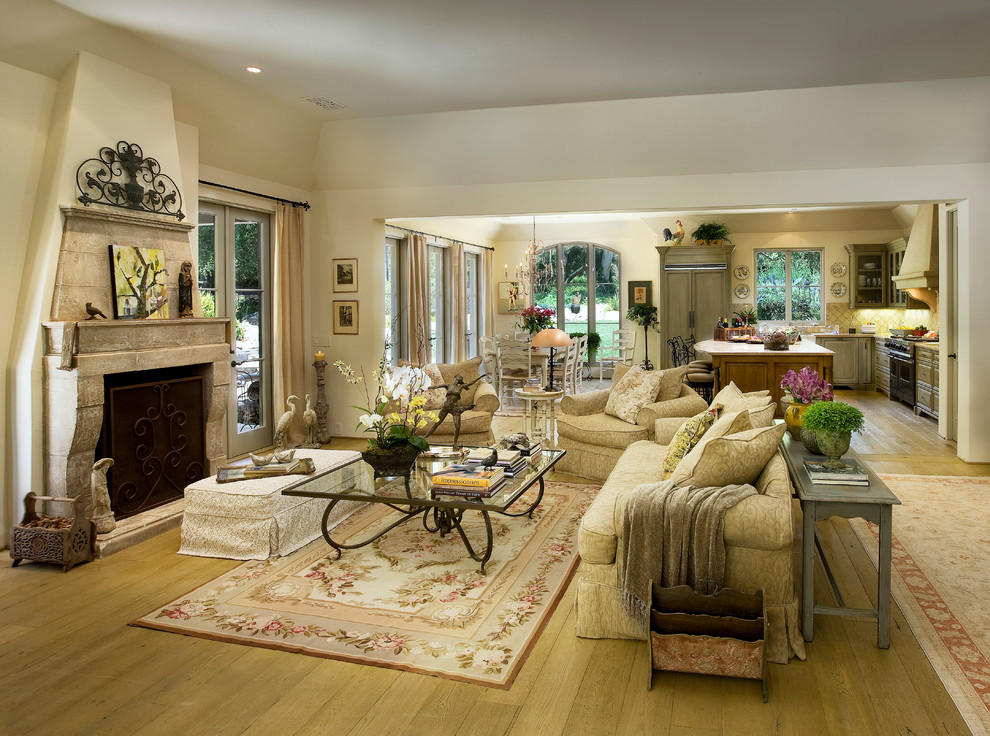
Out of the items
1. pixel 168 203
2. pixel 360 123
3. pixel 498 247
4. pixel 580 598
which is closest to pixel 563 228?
pixel 498 247

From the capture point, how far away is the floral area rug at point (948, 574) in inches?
115

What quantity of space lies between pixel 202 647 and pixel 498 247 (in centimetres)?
1126

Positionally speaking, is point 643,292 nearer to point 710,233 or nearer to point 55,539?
point 710,233

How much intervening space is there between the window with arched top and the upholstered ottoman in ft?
31.4

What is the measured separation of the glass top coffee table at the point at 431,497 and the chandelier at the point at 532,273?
317 inches

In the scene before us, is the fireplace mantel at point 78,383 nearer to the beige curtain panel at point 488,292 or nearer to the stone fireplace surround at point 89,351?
the stone fireplace surround at point 89,351

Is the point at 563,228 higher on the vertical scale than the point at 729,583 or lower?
higher

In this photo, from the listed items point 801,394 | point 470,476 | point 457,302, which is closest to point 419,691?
point 470,476

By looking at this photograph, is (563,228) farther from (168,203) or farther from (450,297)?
(168,203)

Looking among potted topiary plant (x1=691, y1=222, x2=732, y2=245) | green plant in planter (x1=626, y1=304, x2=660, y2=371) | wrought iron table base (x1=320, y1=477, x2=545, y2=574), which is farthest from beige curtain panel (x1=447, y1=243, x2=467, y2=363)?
wrought iron table base (x1=320, y1=477, x2=545, y2=574)

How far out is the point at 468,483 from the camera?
3852 mm

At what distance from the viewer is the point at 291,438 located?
7.76 meters

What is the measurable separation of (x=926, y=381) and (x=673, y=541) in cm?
741

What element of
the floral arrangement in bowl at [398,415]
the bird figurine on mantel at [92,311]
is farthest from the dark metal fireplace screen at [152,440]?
the floral arrangement in bowl at [398,415]
